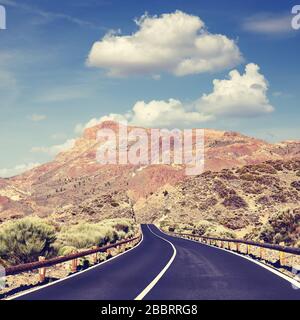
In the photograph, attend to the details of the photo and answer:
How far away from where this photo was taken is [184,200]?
10231 centimetres

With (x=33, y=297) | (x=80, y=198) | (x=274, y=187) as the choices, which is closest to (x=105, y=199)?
(x=274, y=187)

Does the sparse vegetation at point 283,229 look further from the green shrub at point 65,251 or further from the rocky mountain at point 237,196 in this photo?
the rocky mountain at point 237,196

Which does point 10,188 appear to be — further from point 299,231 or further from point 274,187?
point 299,231

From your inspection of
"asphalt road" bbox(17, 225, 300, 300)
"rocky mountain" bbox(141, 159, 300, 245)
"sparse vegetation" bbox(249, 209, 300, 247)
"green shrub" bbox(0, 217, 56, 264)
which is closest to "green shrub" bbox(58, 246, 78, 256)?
"green shrub" bbox(0, 217, 56, 264)

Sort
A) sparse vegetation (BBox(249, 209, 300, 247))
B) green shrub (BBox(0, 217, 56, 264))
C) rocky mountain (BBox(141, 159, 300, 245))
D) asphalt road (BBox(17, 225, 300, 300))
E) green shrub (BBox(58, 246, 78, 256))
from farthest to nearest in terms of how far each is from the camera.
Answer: rocky mountain (BBox(141, 159, 300, 245)) → sparse vegetation (BBox(249, 209, 300, 247)) → green shrub (BBox(58, 246, 78, 256)) → green shrub (BBox(0, 217, 56, 264)) → asphalt road (BBox(17, 225, 300, 300))

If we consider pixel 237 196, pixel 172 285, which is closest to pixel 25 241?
pixel 172 285

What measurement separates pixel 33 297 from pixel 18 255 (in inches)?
375

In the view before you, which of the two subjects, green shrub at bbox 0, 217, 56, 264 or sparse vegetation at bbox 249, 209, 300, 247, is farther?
sparse vegetation at bbox 249, 209, 300, 247

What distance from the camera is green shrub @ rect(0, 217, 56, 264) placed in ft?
66.4

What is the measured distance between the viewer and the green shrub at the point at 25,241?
20225 millimetres

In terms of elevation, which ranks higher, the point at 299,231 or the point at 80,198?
the point at 299,231

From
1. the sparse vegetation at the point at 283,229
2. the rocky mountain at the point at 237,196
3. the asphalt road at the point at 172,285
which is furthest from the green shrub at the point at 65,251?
the rocky mountain at the point at 237,196

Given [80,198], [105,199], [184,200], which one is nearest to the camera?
[184,200]

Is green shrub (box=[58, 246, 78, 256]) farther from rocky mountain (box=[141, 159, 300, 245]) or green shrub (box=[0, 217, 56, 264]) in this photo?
rocky mountain (box=[141, 159, 300, 245])
